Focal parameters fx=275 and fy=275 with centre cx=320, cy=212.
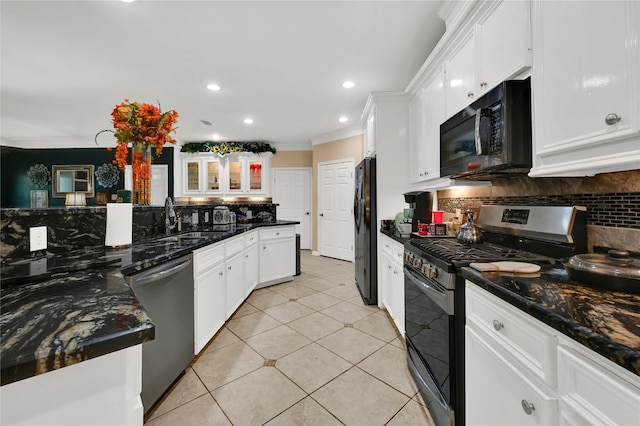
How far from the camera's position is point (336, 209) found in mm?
5730

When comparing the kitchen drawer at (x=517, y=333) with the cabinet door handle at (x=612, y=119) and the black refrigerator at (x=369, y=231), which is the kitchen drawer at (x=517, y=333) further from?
the black refrigerator at (x=369, y=231)

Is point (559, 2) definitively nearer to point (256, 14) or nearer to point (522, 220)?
point (522, 220)

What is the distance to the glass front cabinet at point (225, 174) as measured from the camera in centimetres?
628

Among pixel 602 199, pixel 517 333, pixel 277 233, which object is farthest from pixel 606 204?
pixel 277 233

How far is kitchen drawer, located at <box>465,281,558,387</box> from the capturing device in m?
0.75

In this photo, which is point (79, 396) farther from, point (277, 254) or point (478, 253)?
point (277, 254)

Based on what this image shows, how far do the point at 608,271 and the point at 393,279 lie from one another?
1.65 meters

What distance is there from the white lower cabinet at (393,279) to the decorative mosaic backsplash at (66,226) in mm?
2024

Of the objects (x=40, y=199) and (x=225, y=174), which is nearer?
(x=40, y=199)

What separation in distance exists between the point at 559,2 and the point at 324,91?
287cm

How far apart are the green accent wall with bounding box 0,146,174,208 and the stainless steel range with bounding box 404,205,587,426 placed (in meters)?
6.40

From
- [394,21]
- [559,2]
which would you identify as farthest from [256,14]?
[559,2]

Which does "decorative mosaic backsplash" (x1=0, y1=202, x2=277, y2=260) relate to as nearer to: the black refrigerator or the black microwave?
the black refrigerator

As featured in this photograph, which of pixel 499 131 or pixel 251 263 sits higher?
pixel 499 131
